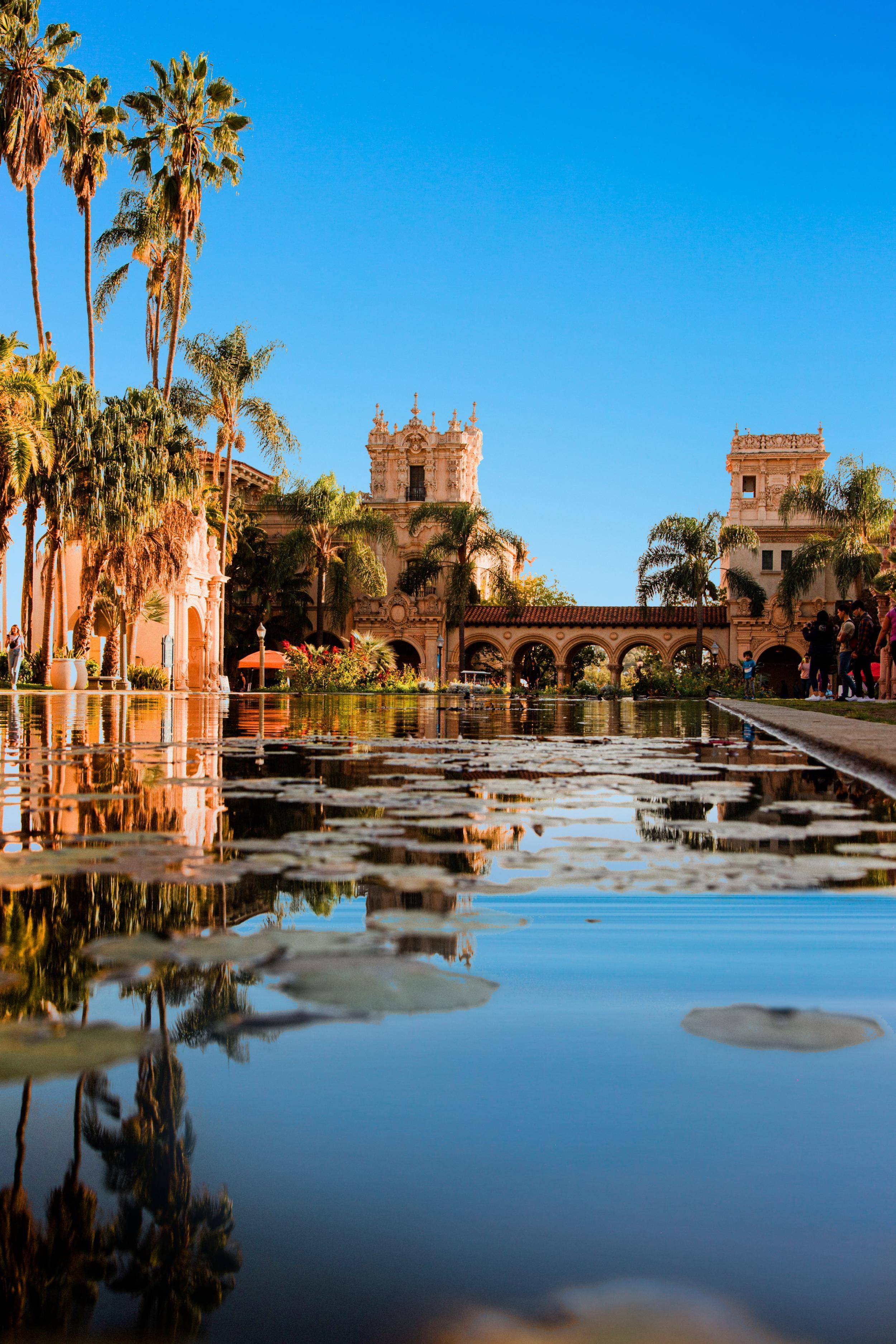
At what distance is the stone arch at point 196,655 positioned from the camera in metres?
42.1

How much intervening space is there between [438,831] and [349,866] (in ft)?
2.52

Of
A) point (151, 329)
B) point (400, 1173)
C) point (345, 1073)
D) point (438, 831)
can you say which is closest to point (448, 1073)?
point (345, 1073)

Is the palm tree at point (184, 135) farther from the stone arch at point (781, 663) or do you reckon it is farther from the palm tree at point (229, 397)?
the stone arch at point (781, 663)

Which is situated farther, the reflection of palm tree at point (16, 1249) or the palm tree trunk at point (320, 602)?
the palm tree trunk at point (320, 602)

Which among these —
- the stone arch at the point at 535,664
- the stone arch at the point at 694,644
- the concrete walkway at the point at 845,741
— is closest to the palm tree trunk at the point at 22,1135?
the concrete walkway at the point at 845,741

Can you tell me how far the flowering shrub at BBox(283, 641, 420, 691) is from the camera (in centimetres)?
3734

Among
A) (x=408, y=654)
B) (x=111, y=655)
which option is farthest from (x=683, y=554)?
(x=111, y=655)

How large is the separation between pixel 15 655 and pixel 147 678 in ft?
27.6

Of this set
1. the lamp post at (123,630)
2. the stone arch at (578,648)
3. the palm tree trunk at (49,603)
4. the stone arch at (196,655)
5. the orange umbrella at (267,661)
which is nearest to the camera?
the palm tree trunk at (49,603)

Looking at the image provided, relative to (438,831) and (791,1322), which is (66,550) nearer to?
(438,831)

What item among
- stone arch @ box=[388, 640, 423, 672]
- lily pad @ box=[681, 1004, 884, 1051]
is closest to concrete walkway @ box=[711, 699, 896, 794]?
lily pad @ box=[681, 1004, 884, 1051]

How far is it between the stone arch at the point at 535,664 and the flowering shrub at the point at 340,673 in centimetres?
1679

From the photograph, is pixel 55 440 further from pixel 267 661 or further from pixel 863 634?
pixel 863 634

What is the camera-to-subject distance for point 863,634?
21.7 meters
